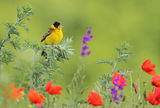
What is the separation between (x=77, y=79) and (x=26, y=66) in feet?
4.77

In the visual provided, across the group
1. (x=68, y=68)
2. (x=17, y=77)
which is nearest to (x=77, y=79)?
(x=17, y=77)

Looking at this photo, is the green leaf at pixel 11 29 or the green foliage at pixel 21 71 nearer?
the green foliage at pixel 21 71

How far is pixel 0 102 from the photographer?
2467 mm

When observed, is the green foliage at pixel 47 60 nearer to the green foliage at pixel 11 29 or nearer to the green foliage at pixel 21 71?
the green foliage at pixel 11 29

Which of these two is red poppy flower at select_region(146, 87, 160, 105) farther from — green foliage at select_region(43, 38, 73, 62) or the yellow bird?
the yellow bird

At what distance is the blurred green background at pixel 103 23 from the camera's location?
10227 millimetres

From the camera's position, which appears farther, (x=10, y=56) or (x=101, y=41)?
(x=101, y=41)

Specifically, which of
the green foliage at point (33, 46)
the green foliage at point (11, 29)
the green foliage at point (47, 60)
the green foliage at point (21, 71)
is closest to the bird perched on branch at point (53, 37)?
the green foliage at point (47, 60)

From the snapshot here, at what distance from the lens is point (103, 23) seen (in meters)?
10.7

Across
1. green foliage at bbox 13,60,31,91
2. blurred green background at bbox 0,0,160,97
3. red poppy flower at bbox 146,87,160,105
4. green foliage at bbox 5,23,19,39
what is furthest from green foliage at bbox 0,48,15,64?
blurred green background at bbox 0,0,160,97

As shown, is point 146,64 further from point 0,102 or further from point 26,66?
point 0,102

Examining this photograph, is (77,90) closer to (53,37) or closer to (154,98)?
(154,98)

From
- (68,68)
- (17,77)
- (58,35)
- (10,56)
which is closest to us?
(17,77)

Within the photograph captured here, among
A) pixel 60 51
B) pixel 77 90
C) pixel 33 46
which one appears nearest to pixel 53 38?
pixel 60 51
